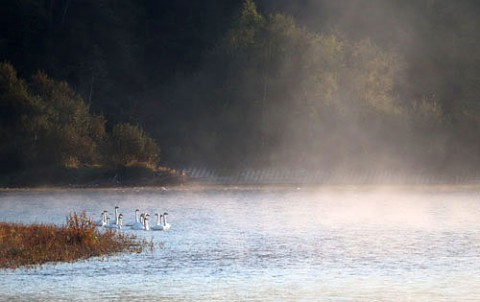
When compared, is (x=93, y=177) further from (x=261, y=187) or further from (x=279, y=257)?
(x=279, y=257)

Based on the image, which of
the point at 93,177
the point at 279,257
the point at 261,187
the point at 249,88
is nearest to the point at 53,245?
the point at 279,257

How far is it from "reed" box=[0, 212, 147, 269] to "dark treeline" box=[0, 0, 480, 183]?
46.9 m

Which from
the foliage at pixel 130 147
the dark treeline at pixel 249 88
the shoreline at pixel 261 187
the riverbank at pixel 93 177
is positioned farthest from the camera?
the dark treeline at pixel 249 88

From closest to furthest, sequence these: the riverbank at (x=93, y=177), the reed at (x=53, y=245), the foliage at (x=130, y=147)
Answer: the reed at (x=53, y=245), the riverbank at (x=93, y=177), the foliage at (x=130, y=147)

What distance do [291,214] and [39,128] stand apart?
105ft

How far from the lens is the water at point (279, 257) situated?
29.6 metres

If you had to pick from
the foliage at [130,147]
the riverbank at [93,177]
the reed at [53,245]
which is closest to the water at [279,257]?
the reed at [53,245]

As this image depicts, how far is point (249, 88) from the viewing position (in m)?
95.4

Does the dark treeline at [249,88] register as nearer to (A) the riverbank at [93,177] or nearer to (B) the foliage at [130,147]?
(B) the foliage at [130,147]

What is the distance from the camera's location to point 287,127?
95875mm

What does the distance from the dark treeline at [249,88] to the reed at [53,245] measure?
154 ft

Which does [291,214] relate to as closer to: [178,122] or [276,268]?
[276,268]

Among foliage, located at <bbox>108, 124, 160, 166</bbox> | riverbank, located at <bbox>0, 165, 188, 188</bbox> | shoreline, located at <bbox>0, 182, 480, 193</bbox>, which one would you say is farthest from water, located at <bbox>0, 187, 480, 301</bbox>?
foliage, located at <bbox>108, 124, 160, 166</bbox>

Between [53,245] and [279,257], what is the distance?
7339 millimetres
